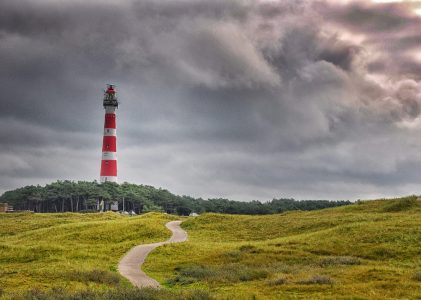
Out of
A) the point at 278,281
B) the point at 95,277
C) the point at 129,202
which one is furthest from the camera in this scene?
the point at 129,202

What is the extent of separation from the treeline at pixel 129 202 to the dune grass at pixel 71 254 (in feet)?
212

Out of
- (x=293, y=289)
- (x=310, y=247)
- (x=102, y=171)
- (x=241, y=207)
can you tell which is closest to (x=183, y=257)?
(x=310, y=247)

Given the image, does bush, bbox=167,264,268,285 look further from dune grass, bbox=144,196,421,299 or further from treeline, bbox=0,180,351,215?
treeline, bbox=0,180,351,215

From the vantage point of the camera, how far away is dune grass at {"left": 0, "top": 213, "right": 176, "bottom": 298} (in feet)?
105

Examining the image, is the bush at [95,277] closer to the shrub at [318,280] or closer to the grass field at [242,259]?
the grass field at [242,259]

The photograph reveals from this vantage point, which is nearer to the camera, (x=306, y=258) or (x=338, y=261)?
(x=338, y=261)

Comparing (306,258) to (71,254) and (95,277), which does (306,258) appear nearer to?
(95,277)

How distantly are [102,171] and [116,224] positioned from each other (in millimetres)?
55121

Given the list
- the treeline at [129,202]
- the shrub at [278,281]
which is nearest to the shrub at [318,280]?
the shrub at [278,281]

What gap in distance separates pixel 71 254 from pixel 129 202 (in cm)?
12254

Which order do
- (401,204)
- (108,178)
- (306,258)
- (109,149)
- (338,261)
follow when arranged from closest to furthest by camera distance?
(338,261) < (306,258) < (401,204) < (109,149) < (108,178)

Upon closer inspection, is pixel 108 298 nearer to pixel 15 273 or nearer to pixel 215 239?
pixel 15 273

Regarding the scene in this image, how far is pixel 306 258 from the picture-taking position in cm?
4528

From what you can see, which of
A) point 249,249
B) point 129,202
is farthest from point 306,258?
point 129,202
